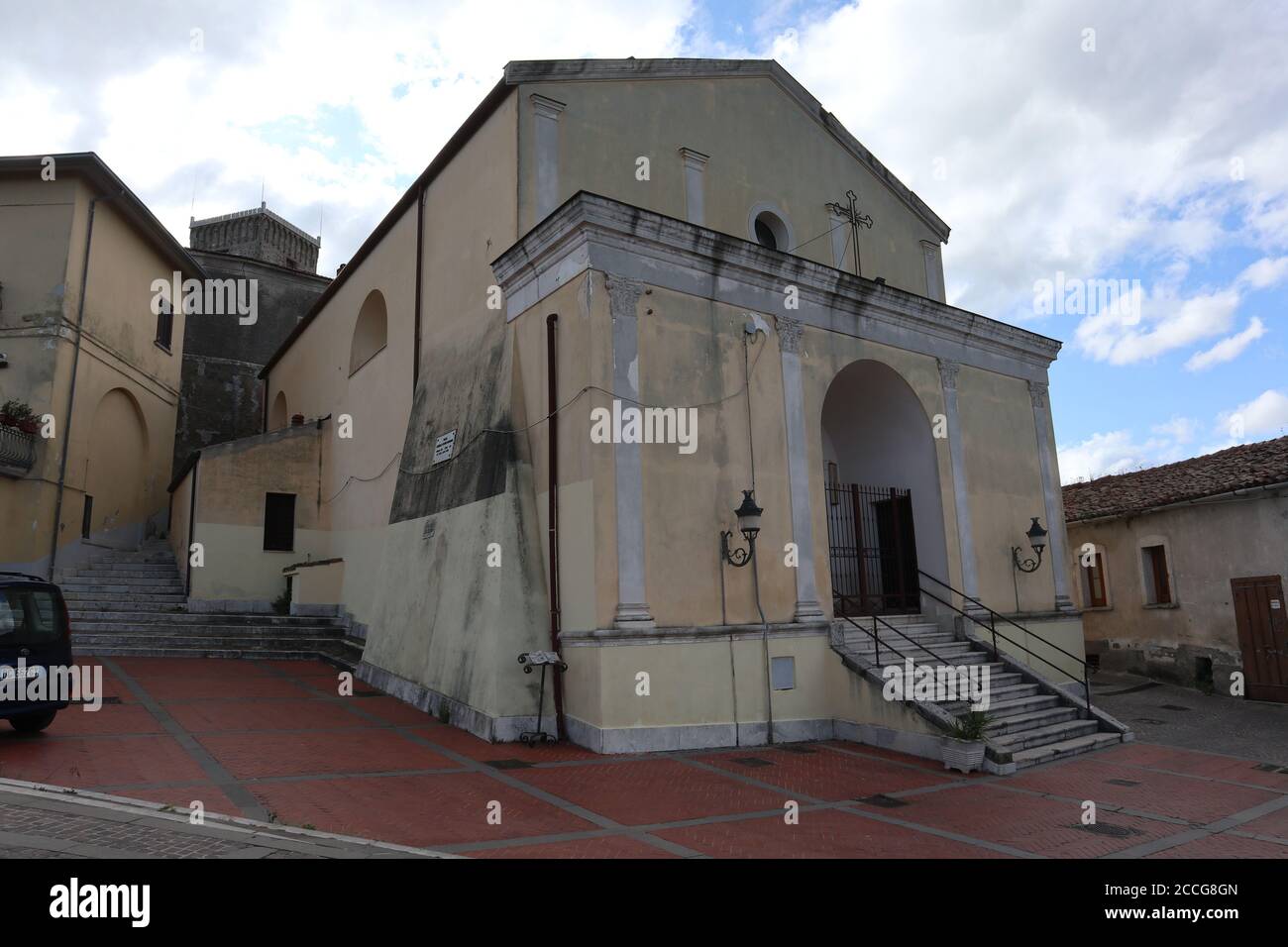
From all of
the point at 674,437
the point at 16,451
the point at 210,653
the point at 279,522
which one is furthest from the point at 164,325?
the point at 674,437

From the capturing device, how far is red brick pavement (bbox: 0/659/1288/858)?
6684mm

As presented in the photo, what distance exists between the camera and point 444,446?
13.7 m

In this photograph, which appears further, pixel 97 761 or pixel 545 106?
pixel 545 106

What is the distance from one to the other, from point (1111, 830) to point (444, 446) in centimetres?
1060

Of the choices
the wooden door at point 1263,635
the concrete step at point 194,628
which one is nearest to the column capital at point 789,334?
the wooden door at point 1263,635

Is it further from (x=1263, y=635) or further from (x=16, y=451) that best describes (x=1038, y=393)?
(x=16, y=451)

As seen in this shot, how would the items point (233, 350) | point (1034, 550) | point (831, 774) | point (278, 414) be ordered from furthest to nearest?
point (233, 350), point (278, 414), point (1034, 550), point (831, 774)

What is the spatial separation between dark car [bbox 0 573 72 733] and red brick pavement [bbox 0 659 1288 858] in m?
0.36

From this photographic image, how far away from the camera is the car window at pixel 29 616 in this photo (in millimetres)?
8898

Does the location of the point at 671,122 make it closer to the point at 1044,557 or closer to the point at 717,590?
the point at 717,590

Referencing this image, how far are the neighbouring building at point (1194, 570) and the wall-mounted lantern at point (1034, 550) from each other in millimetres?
4628

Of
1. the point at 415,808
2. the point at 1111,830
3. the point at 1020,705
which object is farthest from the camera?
the point at 1020,705

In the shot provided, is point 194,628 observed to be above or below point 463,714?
above

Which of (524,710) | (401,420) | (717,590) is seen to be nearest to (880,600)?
(717,590)
